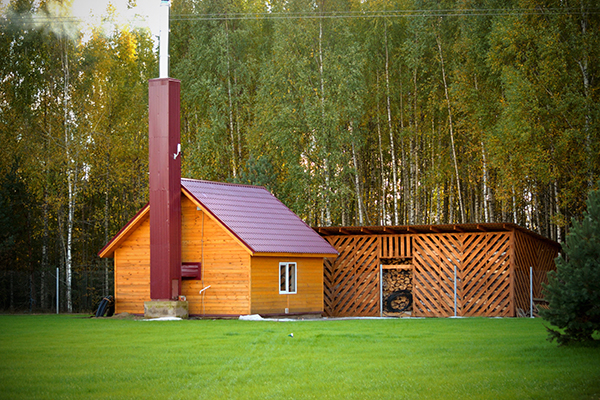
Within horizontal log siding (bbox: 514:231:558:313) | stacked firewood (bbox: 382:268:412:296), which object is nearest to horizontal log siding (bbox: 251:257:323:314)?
stacked firewood (bbox: 382:268:412:296)

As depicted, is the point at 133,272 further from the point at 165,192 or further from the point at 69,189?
the point at 69,189

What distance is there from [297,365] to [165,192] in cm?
1360

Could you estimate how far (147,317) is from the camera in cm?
2411

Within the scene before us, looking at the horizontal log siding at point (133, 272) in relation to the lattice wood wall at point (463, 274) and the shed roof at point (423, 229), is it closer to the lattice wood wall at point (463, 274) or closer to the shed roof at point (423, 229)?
the shed roof at point (423, 229)

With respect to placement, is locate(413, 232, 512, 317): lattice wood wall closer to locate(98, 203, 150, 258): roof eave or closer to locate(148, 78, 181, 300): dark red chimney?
locate(148, 78, 181, 300): dark red chimney

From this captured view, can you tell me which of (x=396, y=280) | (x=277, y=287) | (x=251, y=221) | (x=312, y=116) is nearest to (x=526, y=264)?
(x=396, y=280)

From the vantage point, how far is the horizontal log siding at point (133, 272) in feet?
84.1

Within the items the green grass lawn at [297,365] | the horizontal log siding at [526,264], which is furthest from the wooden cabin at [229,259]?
the horizontal log siding at [526,264]

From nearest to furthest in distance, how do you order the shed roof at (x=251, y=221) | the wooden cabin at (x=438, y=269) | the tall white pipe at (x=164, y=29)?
the shed roof at (x=251, y=221)
the tall white pipe at (x=164, y=29)
the wooden cabin at (x=438, y=269)

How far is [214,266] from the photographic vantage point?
24578mm

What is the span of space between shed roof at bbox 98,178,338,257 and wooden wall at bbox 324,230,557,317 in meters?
1.98

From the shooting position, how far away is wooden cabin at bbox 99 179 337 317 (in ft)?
79.2

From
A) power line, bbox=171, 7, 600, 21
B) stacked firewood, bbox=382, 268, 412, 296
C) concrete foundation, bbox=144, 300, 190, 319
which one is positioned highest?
power line, bbox=171, 7, 600, 21

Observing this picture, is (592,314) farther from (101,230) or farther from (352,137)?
(101,230)
